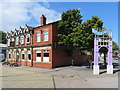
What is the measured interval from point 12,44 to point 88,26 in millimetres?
21381

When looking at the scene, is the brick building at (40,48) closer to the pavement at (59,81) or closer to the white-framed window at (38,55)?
the white-framed window at (38,55)

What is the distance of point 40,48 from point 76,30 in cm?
798

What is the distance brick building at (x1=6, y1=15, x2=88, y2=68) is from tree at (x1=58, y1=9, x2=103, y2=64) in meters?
1.65

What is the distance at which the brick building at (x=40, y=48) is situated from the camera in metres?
21.1

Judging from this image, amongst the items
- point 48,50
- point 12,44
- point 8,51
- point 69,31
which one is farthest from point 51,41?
point 8,51

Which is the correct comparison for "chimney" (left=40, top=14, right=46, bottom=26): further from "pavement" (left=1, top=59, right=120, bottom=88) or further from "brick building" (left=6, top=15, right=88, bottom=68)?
"pavement" (left=1, top=59, right=120, bottom=88)

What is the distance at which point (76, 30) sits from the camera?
63.2 feet

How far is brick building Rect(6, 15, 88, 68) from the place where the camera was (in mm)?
21109

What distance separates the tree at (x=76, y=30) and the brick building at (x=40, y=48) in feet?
5.43

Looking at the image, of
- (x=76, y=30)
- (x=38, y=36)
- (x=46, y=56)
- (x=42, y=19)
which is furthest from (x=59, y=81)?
(x=42, y=19)

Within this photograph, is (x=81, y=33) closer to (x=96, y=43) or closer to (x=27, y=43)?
(x=96, y=43)

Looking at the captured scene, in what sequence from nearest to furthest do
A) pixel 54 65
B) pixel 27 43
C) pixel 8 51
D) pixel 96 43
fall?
pixel 96 43 < pixel 54 65 < pixel 27 43 < pixel 8 51

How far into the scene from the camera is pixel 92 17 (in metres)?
18.8

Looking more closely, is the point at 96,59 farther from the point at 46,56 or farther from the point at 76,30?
the point at 46,56
